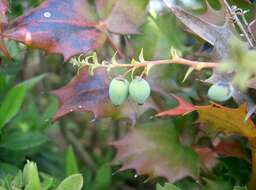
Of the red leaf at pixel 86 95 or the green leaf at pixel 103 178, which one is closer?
the red leaf at pixel 86 95

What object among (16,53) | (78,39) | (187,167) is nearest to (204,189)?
(187,167)

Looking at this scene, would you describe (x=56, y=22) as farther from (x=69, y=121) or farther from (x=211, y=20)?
(x=69, y=121)

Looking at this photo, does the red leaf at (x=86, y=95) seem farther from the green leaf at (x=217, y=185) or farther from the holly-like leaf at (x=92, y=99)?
the green leaf at (x=217, y=185)

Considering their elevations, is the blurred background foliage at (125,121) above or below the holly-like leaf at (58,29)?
below

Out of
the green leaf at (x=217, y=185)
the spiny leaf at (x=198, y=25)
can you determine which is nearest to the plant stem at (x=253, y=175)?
the green leaf at (x=217, y=185)

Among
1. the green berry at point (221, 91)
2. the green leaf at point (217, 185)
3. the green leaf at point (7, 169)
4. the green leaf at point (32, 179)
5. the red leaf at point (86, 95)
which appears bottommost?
the green leaf at point (7, 169)

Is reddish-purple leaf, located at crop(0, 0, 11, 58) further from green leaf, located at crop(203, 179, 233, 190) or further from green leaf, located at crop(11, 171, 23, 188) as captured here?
green leaf, located at crop(203, 179, 233, 190)

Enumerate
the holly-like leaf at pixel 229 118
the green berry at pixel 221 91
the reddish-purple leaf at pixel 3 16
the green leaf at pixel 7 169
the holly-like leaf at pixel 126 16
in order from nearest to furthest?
the green berry at pixel 221 91, the holly-like leaf at pixel 229 118, the reddish-purple leaf at pixel 3 16, the holly-like leaf at pixel 126 16, the green leaf at pixel 7 169

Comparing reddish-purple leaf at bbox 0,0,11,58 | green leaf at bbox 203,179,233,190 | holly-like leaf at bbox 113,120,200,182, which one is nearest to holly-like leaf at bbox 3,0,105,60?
reddish-purple leaf at bbox 0,0,11,58
